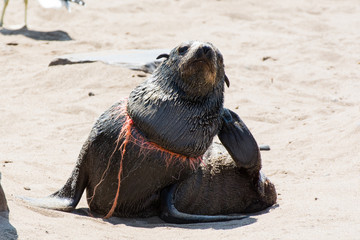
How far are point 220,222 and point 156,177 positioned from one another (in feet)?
1.47

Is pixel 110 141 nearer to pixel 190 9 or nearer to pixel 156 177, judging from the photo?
pixel 156 177

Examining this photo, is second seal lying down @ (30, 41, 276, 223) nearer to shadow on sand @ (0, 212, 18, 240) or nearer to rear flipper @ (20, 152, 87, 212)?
rear flipper @ (20, 152, 87, 212)

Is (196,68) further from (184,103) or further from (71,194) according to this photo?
(71,194)

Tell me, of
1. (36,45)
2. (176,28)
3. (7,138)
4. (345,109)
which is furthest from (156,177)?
(176,28)

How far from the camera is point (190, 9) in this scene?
36.4ft

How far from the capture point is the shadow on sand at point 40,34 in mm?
9391

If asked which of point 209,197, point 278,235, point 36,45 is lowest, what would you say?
point 36,45

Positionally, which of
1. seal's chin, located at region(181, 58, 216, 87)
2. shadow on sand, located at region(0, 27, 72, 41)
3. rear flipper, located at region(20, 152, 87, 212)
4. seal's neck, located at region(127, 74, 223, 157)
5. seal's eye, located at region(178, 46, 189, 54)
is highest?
seal's eye, located at region(178, 46, 189, 54)

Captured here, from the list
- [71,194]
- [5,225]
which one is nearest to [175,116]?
[71,194]

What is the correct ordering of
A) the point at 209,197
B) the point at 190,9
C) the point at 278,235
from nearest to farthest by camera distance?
the point at 278,235
the point at 209,197
the point at 190,9

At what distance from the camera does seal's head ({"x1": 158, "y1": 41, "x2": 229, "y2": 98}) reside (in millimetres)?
3795

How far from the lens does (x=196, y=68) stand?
3.81 metres

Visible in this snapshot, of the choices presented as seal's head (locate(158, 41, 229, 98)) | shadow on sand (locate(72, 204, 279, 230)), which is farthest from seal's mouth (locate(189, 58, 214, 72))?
shadow on sand (locate(72, 204, 279, 230))

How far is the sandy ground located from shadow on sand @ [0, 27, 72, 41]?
184mm
